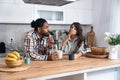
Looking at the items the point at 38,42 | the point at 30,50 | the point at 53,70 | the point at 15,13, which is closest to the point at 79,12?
the point at 15,13

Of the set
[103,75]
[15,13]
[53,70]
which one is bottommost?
[103,75]

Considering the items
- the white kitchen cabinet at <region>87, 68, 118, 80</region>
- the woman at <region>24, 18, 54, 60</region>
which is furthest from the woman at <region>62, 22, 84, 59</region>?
the white kitchen cabinet at <region>87, 68, 118, 80</region>

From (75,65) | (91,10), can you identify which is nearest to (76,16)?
(91,10)

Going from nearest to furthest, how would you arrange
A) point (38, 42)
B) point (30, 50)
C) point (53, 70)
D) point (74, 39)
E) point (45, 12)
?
1. point (53, 70)
2. point (30, 50)
3. point (38, 42)
4. point (74, 39)
5. point (45, 12)

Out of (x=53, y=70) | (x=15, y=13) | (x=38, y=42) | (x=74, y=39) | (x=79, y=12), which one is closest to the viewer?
(x=53, y=70)

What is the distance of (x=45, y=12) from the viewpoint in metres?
3.18

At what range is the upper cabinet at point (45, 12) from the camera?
279 cm

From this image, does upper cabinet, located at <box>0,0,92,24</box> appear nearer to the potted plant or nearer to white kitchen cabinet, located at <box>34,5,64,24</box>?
white kitchen cabinet, located at <box>34,5,64,24</box>

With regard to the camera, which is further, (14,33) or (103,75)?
(14,33)

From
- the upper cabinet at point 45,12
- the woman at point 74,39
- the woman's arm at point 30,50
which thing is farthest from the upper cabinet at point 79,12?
the woman's arm at point 30,50

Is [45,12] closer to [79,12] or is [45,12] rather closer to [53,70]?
[79,12]

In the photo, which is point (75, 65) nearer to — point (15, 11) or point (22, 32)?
point (15, 11)

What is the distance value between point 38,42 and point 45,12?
1.27m

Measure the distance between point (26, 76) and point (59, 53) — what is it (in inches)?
26.7
